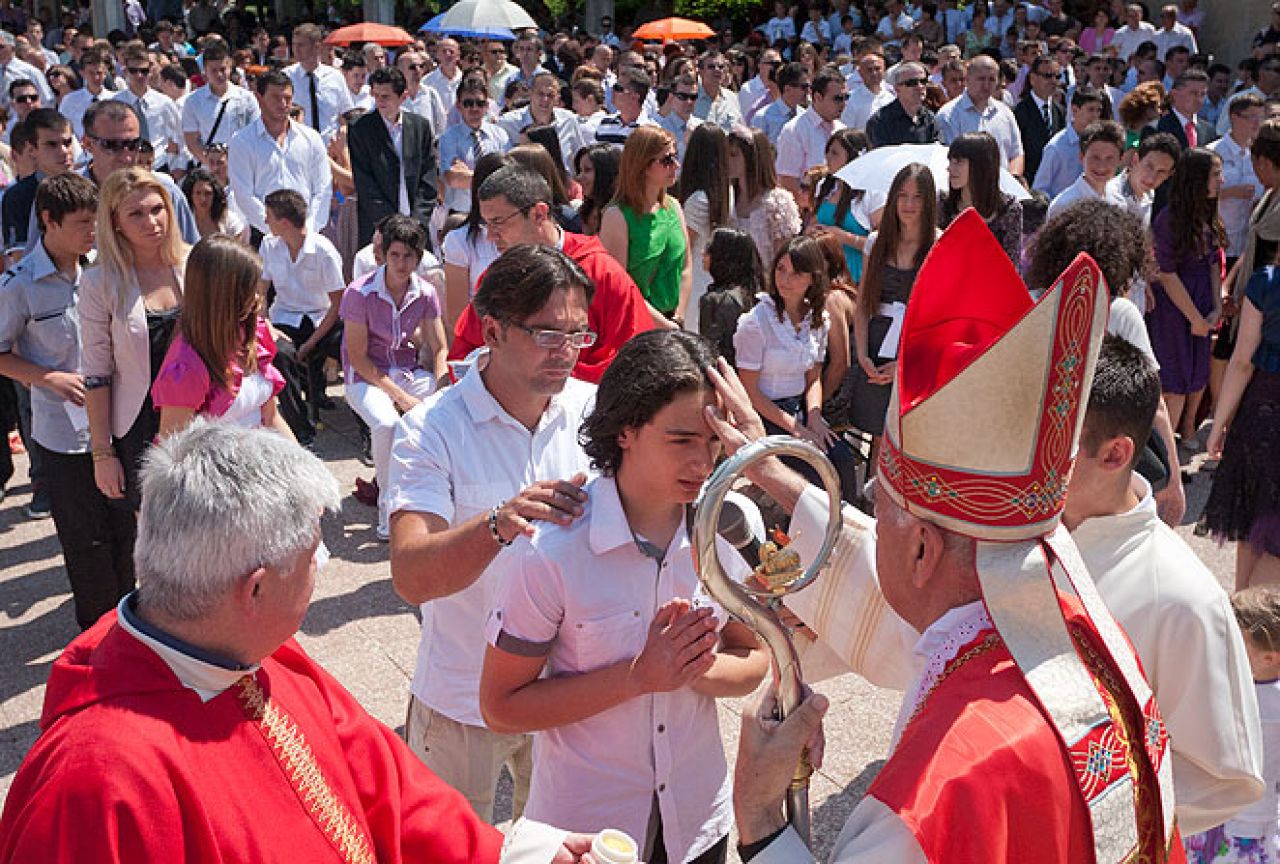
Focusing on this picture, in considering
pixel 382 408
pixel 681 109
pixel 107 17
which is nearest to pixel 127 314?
pixel 382 408

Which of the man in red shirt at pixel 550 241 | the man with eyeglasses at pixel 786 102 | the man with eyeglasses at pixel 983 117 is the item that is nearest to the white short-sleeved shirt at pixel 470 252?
the man in red shirt at pixel 550 241

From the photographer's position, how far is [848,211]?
8.56 m

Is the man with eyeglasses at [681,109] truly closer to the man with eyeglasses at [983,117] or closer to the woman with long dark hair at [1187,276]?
the man with eyeglasses at [983,117]

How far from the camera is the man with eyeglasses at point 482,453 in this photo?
3324 mm

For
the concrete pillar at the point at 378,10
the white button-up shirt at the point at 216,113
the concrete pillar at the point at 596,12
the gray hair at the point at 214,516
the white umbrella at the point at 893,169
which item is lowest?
the concrete pillar at the point at 596,12

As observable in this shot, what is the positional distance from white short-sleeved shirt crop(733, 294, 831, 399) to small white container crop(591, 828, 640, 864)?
431 centimetres

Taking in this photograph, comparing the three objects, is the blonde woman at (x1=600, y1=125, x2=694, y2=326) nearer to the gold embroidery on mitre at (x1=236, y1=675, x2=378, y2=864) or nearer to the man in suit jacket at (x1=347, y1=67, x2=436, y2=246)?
the man in suit jacket at (x1=347, y1=67, x2=436, y2=246)

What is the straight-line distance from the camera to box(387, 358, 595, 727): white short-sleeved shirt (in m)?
3.30

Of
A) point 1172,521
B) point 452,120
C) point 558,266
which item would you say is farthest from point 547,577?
point 452,120

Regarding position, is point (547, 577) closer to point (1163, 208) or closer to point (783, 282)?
point (783, 282)

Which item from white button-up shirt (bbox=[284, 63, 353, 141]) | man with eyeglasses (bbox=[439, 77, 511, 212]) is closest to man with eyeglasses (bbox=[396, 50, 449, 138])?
white button-up shirt (bbox=[284, 63, 353, 141])

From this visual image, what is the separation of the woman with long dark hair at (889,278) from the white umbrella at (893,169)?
71 centimetres

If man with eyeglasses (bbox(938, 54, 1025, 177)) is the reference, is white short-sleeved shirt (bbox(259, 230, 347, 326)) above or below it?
below

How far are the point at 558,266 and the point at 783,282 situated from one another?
3.24 meters
